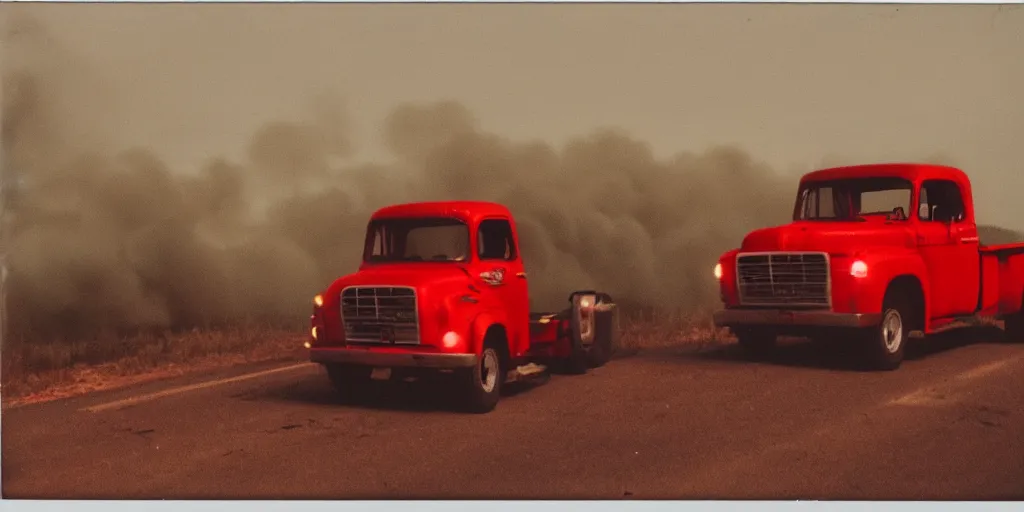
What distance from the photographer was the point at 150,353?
40.0 feet

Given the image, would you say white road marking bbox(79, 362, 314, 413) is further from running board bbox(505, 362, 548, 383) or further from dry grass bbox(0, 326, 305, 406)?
running board bbox(505, 362, 548, 383)

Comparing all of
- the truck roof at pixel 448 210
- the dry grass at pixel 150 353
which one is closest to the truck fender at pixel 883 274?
→ the dry grass at pixel 150 353

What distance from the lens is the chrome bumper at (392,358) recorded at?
7.50 metres

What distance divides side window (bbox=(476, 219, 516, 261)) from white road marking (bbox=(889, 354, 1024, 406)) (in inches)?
153

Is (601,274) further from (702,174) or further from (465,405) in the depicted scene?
(465,405)

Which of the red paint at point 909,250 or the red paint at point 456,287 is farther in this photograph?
the red paint at point 909,250

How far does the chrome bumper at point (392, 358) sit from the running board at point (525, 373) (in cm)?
105

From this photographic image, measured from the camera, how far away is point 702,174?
18.2 metres

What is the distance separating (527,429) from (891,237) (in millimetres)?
5544

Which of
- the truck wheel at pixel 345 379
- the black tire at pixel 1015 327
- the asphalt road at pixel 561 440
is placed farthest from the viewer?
the black tire at pixel 1015 327

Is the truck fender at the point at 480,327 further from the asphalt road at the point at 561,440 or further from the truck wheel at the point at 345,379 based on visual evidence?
the truck wheel at the point at 345,379

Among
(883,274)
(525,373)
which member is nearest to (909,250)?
(883,274)

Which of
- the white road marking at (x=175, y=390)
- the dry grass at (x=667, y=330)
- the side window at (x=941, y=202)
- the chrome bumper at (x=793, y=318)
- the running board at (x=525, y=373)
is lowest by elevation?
the dry grass at (x=667, y=330)

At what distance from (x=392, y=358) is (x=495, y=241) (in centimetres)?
171
